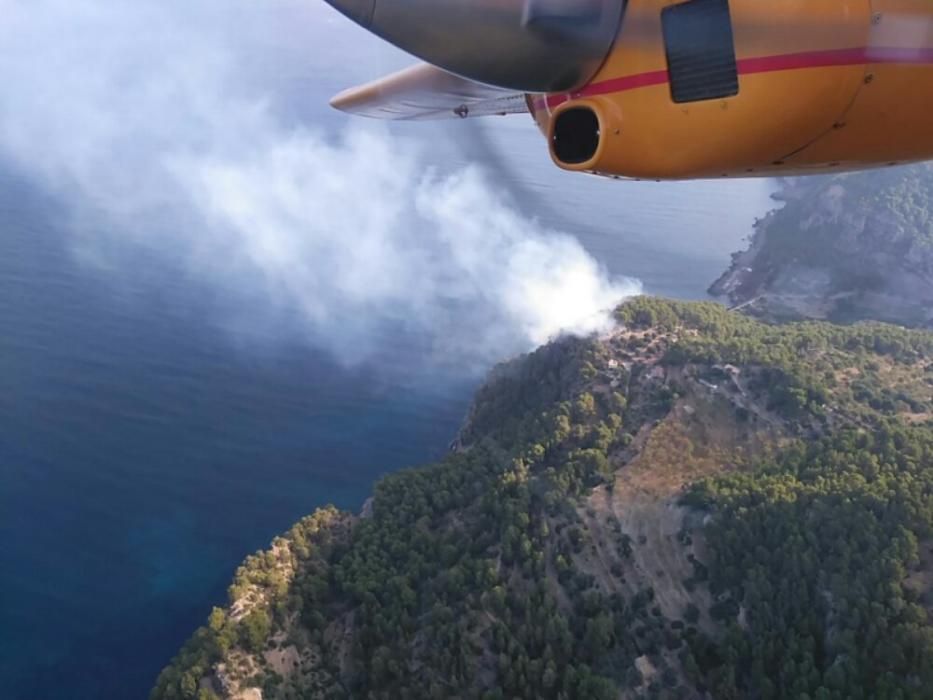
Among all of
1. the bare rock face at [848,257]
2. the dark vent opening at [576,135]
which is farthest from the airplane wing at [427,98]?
the bare rock face at [848,257]

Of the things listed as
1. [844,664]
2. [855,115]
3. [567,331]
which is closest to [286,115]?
[567,331]

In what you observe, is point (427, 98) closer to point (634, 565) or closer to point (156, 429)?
point (634, 565)

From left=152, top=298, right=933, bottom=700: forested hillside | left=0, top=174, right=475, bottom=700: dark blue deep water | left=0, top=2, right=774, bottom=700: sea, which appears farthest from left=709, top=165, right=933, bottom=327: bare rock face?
left=0, top=174, right=475, bottom=700: dark blue deep water

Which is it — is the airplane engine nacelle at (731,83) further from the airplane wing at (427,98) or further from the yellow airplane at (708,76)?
the airplane wing at (427,98)

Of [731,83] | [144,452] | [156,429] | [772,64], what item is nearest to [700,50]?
[731,83]

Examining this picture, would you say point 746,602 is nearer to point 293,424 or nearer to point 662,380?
point 662,380

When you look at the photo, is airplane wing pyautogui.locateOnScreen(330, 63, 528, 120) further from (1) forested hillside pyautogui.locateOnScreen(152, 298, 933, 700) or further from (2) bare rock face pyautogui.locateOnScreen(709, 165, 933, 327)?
(2) bare rock face pyautogui.locateOnScreen(709, 165, 933, 327)

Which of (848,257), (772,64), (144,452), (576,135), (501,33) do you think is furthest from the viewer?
(848,257)
